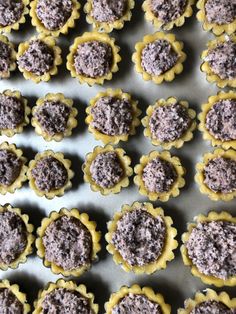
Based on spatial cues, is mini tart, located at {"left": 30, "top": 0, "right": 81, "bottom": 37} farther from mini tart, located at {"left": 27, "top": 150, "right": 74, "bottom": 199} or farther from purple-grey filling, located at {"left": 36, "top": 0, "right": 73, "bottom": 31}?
mini tart, located at {"left": 27, "top": 150, "right": 74, "bottom": 199}

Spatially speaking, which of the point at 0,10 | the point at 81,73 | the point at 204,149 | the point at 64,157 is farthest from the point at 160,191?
the point at 0,10

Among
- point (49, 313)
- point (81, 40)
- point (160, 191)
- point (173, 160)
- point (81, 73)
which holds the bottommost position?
point (49, 313)

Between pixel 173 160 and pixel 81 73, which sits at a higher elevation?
pixel 81 73

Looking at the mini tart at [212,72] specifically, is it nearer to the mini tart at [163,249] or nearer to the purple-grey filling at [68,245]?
the mini tart at [163,249]

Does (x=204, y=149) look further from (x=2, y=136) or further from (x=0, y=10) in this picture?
(x=0, y=10)

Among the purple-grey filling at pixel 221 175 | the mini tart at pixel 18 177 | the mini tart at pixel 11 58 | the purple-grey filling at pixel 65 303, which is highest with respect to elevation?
the mini tart at pixel 11 58

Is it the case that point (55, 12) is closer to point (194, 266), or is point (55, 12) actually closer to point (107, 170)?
point (107, 170)

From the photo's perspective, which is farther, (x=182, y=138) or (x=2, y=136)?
(x=2, y=136)

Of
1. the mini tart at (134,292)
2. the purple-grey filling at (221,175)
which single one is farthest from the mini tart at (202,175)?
the mini tart at (134,292)
